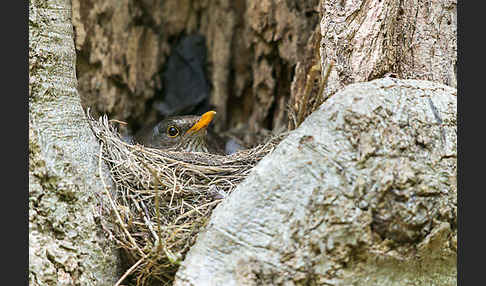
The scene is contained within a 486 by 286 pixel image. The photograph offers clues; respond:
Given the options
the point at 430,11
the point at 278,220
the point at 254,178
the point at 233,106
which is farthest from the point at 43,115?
the point at 233,106

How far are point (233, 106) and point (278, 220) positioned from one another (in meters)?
3.43

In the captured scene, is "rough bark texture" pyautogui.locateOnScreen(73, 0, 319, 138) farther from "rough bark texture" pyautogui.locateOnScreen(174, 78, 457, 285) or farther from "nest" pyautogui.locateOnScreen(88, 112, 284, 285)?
"rough bark texture" pyautogui.locateOnScreen(174, 78, 457, 285)

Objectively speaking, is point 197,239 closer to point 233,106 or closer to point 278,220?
point 278,220

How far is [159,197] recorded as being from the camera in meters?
3.46

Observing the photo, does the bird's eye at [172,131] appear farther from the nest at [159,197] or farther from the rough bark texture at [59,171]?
the rough bark texture at [59,171]

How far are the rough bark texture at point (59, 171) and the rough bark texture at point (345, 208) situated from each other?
0.67 metres

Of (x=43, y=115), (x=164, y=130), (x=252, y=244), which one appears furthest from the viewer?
(x=164, y=130)

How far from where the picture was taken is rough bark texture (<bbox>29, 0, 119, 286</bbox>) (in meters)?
3.03

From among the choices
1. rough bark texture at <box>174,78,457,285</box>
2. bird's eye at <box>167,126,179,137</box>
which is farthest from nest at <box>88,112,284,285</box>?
bird's eye at <box>167,126,179,137</box>

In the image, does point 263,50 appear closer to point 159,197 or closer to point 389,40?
point 389,40

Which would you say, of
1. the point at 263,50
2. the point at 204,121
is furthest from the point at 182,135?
the point at 263,50

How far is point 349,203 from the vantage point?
279 centimetres

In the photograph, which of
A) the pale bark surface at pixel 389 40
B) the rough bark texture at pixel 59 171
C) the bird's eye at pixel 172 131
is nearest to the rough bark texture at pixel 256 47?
the pale bark surface at pixel 389 40

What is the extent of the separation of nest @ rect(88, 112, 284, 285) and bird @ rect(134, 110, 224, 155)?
556mm
